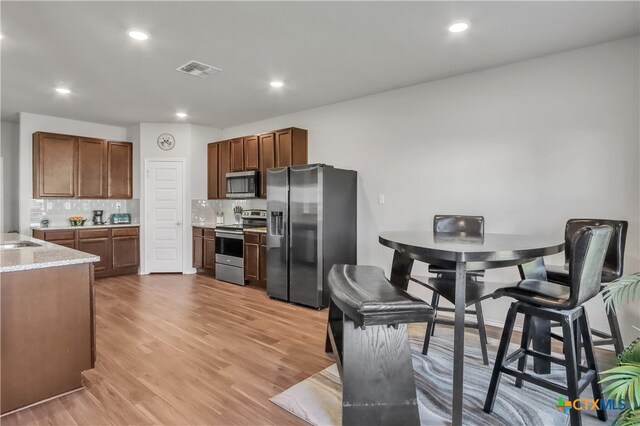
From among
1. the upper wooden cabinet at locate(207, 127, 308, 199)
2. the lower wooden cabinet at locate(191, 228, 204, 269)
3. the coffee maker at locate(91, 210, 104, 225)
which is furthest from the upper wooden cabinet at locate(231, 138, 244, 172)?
the coffee maker at locate(91, 210, 104, 225)

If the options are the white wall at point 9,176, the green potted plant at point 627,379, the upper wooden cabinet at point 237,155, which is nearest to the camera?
the green potted plant at point 627,379

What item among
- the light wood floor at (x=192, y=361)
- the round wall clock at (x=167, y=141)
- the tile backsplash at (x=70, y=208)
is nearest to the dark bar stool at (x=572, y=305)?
the light wood floor at (x=192, y=361)

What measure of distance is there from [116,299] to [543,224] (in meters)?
4.82

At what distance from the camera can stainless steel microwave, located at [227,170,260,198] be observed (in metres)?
5.25

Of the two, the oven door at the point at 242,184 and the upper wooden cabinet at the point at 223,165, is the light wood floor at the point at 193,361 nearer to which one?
the oven door at the point at 242,184

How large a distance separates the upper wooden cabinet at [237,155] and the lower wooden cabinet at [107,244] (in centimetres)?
198

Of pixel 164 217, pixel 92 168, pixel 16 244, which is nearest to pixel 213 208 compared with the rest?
pixel 164 217

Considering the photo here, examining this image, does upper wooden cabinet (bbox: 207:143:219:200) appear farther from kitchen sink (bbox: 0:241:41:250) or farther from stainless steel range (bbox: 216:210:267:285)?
kitchen sink (bbox: 0:241:41:250)

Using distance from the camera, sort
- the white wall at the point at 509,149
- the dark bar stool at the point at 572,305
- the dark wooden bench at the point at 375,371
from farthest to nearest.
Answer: the white wall at the point at 509,149
the dark wooden bench at the point at 375,371
the dark bar stool at the point at 572,305

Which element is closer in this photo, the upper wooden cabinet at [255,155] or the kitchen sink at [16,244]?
the kitchen sink at [16,244]

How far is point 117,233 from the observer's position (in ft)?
18.4

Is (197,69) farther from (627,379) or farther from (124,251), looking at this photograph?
(627,379)

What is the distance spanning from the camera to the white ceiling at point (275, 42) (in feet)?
7.97

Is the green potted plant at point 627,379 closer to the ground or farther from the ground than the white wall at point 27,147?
closer to the ground
